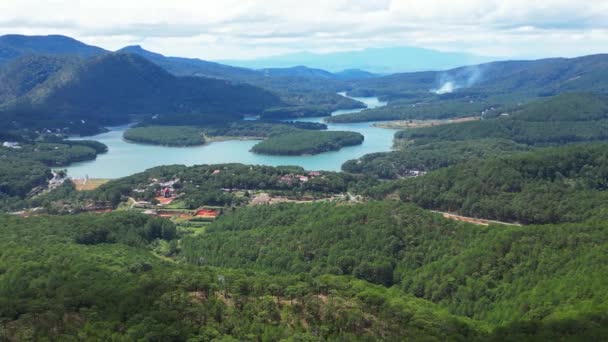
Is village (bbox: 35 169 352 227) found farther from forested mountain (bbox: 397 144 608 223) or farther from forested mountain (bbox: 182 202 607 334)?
forested mountain (bbox: 397 144 608 223)

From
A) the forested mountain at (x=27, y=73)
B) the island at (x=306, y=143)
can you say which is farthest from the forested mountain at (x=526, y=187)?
the forested mountain at (x=27, y=73)

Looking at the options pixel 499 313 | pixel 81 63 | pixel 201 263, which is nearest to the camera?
pixel 499 313

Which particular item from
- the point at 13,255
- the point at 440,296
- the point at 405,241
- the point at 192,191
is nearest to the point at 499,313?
the point at 440,296

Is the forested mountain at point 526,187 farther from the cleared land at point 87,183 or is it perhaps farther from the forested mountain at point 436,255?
the cleared land at point 87,183

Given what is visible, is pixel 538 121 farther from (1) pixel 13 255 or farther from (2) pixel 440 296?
(1) pixel 13 255

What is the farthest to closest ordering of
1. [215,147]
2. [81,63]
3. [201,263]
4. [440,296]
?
[81,63]
[215,147]
[201,263]
[440,296]

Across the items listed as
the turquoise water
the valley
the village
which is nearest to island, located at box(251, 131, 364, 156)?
the valley
